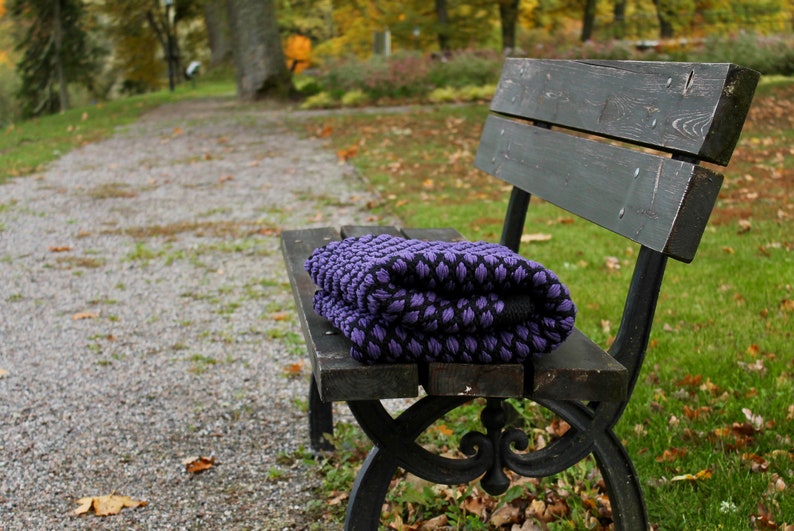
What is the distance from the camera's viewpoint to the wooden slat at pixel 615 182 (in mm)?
2176

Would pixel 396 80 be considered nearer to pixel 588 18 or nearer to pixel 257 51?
pixel 257 51

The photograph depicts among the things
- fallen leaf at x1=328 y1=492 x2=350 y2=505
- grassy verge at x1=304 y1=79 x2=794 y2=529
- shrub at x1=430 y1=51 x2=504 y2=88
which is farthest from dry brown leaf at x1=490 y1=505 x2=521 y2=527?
shrub at x1=430 y1=51 x2=504 y2=88

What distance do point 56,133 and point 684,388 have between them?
14.0 meters

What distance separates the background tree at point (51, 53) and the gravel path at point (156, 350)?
17.7 m

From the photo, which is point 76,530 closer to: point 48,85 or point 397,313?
point 397,313

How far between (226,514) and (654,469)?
1436mm

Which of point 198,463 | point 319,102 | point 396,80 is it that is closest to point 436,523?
point 198,463

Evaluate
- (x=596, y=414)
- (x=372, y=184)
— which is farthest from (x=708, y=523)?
(x=372, y=184)

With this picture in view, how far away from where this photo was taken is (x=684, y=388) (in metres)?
3.69

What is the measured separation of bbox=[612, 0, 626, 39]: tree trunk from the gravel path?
22726 mm

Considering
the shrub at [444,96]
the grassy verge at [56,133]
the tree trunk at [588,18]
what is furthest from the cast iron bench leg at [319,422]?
the tree trunk at [588,18]

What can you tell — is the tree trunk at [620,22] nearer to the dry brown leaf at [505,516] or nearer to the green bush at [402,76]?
the green bush at [402,76]

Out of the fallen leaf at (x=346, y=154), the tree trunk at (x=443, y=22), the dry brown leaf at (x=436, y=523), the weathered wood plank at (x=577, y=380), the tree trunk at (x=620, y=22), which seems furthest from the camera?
the tree trunk at (x=620, y=22)

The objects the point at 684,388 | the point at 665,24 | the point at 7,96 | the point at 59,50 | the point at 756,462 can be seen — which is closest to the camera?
the point at 756,462
